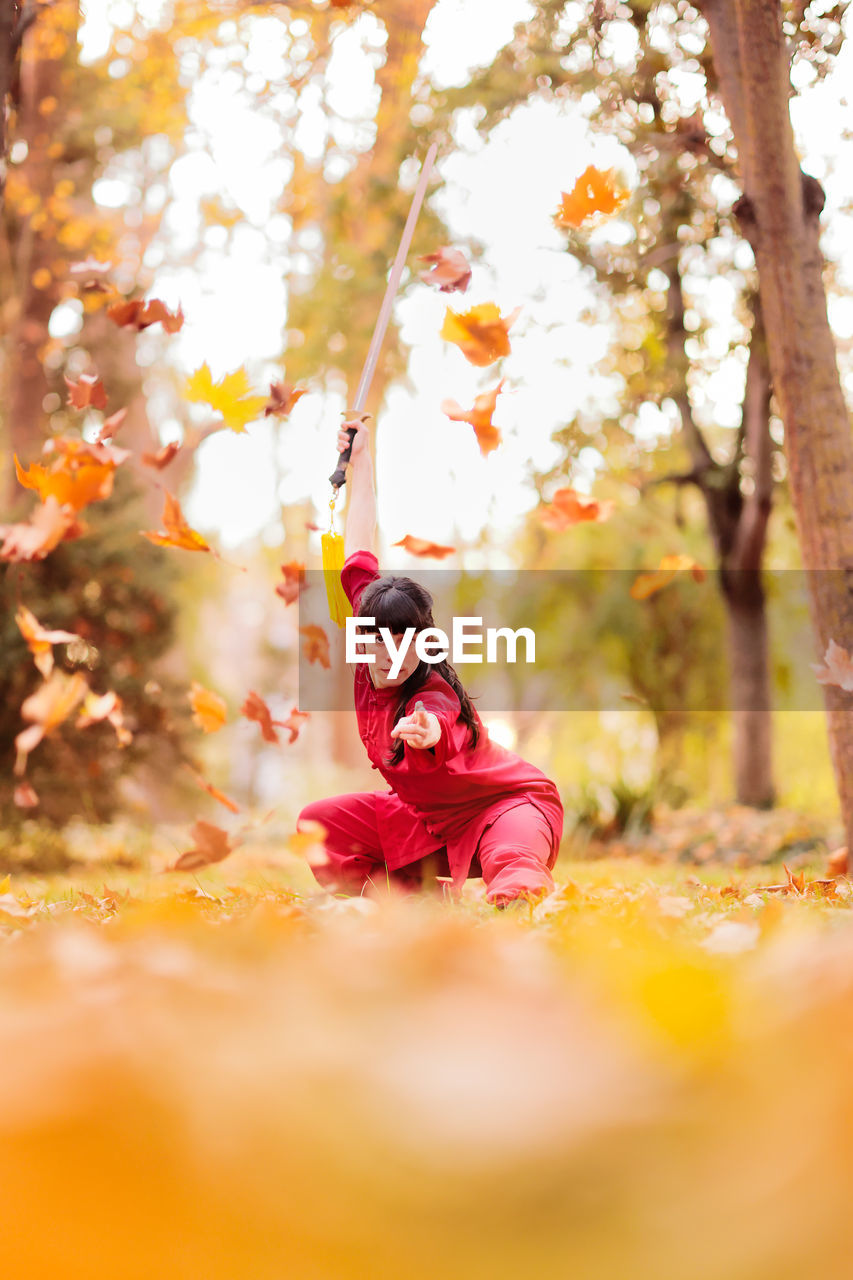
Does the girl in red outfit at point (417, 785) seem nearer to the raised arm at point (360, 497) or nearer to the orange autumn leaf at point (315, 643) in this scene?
the raised arm at point (360, 497)

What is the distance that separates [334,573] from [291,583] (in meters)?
0.28

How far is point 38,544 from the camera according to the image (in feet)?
7.58

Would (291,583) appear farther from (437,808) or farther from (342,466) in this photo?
(437,808)

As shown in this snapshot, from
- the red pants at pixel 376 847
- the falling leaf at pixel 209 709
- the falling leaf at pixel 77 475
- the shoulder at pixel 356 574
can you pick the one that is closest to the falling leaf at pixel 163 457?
the falling leaf at pixel 77 475

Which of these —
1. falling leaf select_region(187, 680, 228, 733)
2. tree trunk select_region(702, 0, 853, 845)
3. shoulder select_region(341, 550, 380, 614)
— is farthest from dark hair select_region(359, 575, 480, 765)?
tree trunk select_region(702, 0, 853, 845)

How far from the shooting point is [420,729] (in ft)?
7.04

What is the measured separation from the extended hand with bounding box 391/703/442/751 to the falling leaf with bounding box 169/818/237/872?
420 mm

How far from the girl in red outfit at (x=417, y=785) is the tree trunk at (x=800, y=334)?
1012 mm

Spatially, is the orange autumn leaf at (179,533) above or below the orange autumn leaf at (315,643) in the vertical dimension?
above

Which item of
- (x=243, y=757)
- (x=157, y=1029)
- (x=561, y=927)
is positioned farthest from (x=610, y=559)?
(x=243, y=757)

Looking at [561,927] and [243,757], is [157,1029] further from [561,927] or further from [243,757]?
[243,757]

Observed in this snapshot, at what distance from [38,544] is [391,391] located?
7393mm

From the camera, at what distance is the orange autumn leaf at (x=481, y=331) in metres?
2.76

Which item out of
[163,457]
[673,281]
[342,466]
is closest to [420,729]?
[342,466]
